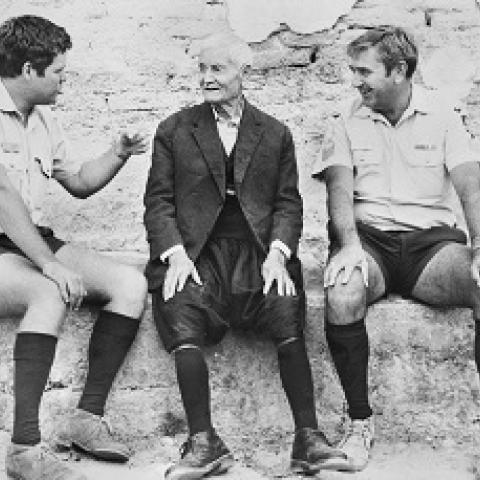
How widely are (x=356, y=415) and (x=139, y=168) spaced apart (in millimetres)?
1672

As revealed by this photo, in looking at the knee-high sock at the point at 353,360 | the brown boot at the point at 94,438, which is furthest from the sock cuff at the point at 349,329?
the brown boot at the point at 94,438

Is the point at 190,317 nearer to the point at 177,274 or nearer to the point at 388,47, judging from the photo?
the point at 177,274

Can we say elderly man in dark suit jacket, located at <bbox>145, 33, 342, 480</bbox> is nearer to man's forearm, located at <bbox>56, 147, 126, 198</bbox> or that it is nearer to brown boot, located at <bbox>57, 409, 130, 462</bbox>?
man's forearm, located at <bbox>56, 147, 126, 198</bbox>

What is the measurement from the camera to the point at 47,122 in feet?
13.6

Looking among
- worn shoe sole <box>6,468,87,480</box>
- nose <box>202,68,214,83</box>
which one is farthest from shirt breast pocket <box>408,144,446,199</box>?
worn shoe sole <box>6,468,87,480</box>

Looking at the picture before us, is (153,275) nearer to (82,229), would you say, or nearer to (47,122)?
(47,122)

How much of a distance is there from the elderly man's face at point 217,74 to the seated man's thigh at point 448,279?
3.14ft

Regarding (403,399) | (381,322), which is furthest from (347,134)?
(403,399)

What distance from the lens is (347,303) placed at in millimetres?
3799

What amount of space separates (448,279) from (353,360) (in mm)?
487

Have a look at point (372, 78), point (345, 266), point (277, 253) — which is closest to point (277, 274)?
point (277, 253)

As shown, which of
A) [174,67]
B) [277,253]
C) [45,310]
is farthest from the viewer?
[174,67]

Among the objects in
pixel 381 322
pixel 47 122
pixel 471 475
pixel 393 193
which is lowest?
pixel 471 475

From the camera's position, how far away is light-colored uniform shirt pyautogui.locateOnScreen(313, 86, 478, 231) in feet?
13.8
